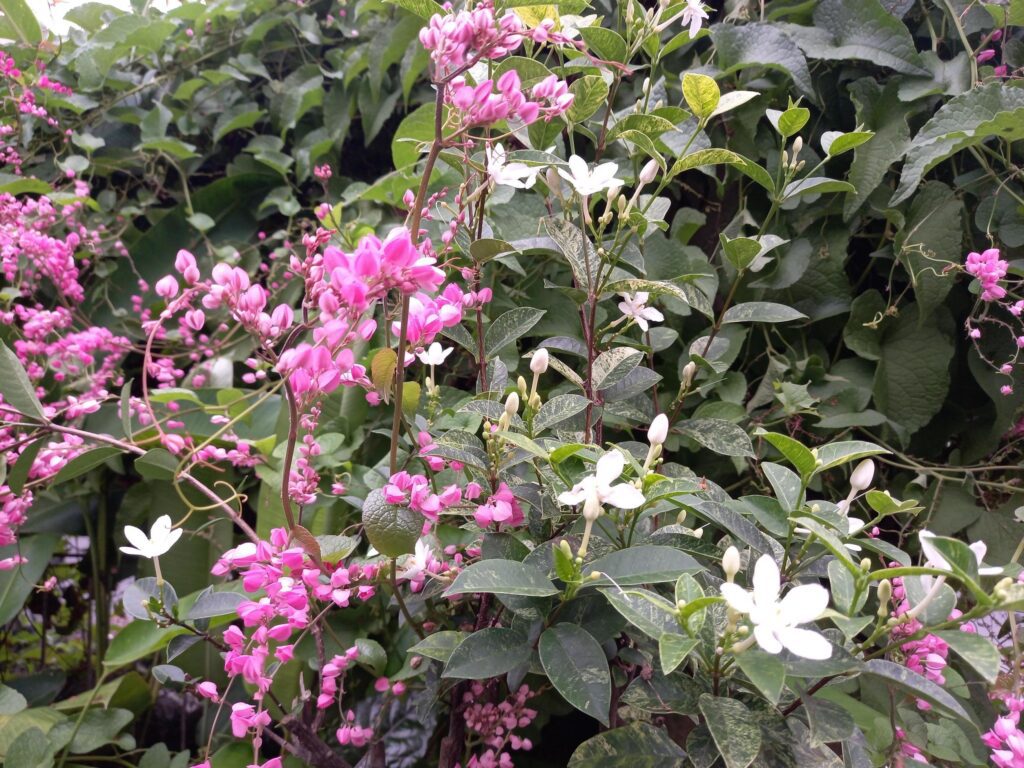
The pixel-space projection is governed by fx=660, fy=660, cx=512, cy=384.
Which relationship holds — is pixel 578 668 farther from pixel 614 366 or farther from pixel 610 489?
pixel 614 366

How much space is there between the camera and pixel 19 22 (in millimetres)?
1507

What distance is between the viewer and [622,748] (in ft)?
1.52

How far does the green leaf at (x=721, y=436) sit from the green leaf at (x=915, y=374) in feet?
1.24

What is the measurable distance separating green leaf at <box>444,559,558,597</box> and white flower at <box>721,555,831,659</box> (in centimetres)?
12

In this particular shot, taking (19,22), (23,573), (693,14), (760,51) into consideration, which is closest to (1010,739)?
(693,14)

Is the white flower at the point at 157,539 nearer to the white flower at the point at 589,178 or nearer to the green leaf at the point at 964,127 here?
the white flower at the point at 589,178

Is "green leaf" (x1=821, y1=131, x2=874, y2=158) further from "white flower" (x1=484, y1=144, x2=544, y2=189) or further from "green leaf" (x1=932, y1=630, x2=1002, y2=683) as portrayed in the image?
"green leaf" (x1=932, y1=630, x2=1002, y2=683)

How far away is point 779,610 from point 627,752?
6.8 inches

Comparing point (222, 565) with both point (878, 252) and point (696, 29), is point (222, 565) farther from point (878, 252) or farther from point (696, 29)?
point (878, 252)

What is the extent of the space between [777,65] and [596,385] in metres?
0.64

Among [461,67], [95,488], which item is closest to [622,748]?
[461,67]

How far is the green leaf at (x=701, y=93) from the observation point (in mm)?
685

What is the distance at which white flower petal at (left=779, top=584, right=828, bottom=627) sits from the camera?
14.5 inches

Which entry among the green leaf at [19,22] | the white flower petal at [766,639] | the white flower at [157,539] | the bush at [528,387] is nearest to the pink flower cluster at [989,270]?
the bush at [528,387]
